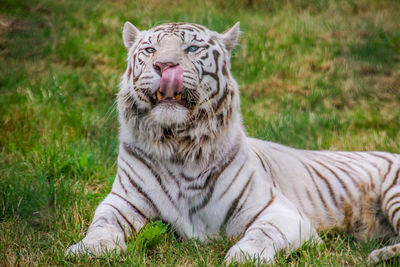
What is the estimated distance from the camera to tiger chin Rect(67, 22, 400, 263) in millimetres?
2861

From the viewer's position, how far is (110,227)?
2.81 meters

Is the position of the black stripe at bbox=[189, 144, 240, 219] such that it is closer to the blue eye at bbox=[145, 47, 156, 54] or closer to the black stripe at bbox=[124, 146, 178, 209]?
the black stripe at bbox=[124, 146, 178, 209]

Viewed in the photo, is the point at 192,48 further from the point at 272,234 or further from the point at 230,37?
the point at 272,234

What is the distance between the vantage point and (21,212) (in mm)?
3332

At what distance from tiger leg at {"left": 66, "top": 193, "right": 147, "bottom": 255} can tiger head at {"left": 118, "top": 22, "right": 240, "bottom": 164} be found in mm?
367

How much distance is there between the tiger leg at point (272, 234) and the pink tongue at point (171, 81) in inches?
33.6

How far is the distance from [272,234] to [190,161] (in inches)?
25.1

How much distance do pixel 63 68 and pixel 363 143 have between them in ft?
11.7

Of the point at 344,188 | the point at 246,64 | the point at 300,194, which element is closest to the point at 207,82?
the point at 300,194

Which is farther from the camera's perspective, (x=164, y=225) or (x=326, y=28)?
(x=326, y=28)

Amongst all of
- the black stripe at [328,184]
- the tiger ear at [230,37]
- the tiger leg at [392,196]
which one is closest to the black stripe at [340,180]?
the black stripe at [328,184]

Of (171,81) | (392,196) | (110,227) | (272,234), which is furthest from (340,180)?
(110,227)

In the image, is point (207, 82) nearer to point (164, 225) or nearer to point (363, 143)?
point (164, 225)

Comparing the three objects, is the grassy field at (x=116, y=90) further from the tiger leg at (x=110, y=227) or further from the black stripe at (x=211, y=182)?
the black stripe at (x=211, y=182)
